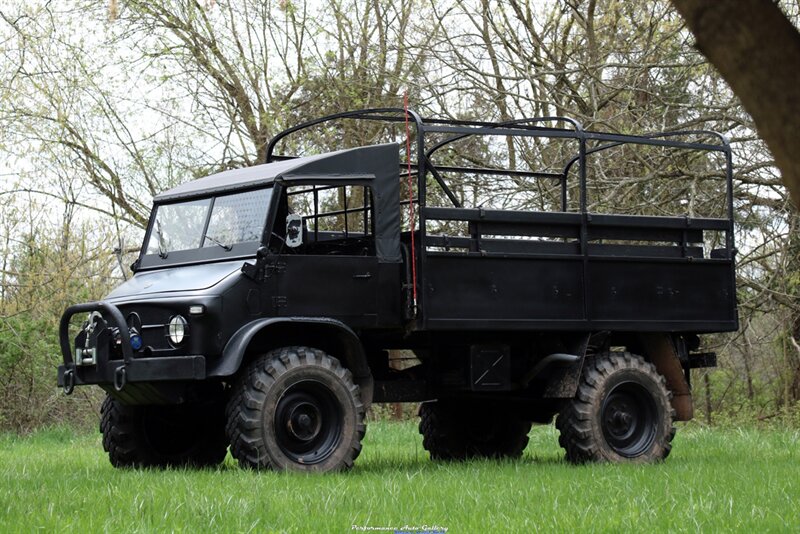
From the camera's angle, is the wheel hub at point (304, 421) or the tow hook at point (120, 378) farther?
the wheel hub at point (304, 421)

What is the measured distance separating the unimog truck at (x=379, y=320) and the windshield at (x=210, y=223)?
2 centimetres

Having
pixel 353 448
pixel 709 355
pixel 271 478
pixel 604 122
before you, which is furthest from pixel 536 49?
pixel 271 478

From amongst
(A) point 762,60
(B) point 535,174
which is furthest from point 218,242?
(A) point 762,60

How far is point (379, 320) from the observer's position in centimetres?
1120

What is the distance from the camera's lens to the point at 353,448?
1062 cm

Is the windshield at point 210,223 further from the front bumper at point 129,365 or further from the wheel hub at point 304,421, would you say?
the wheel hub at point 304,421

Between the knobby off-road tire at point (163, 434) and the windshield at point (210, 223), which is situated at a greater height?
the windshield at point (210, 223)

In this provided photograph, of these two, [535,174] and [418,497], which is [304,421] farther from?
[535,174]

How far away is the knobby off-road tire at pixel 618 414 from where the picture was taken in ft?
39.1

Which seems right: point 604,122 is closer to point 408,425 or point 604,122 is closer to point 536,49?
point 536,49

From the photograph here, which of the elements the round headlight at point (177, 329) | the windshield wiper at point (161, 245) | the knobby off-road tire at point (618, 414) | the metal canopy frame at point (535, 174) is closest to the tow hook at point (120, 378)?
the round headlight at point (177, 329)

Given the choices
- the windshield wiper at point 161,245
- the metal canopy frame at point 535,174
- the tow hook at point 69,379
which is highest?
the metal canopy frame at point 535,174

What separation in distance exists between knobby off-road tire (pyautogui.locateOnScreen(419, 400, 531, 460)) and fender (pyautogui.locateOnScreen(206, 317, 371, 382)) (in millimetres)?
2513

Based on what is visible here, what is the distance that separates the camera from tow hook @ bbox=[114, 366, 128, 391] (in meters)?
10.3
